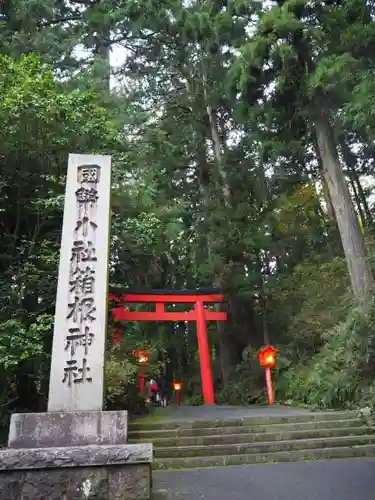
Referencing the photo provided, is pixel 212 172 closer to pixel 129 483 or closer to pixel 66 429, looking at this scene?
pixel 66 429

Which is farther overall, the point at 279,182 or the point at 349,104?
the point at 279,182

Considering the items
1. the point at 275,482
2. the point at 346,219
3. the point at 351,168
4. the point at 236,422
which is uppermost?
the point at 351,168

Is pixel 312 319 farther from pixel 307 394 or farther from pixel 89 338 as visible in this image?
pixel 89 338

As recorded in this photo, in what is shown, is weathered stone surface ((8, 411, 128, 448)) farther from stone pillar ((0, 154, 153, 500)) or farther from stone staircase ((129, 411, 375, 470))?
stone staircase ((129, 411, 375, 470))

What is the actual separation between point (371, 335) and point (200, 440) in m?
3.47

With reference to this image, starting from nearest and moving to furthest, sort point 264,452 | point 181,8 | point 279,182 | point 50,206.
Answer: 1. point 264,452
2. point 50,206
3. point 181,8
4. point 279,182

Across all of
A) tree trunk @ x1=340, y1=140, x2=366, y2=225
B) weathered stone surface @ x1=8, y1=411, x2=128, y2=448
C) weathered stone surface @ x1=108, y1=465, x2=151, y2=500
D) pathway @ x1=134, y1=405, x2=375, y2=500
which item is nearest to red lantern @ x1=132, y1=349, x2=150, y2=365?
pathway @ x1=134, y1=405, x2=375, y2=500

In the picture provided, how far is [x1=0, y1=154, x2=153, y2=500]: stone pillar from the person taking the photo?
339cm

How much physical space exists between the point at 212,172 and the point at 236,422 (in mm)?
8823

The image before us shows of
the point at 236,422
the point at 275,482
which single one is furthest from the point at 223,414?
the point at 275,482

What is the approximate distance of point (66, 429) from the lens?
380cm

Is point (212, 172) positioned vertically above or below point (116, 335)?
above

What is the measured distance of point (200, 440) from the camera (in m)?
5.92

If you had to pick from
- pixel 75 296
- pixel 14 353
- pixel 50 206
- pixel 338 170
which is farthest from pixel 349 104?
pixel 14 353
